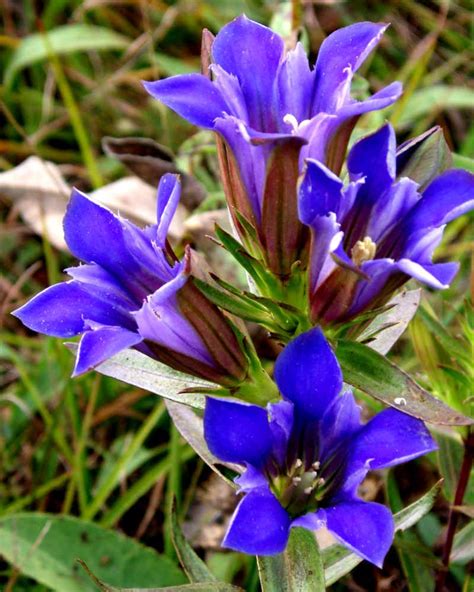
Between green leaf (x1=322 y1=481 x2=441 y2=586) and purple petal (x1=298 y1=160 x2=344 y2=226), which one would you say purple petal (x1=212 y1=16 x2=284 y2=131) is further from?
green leaf (x1=322 y1=481 x2=441 y2=586)

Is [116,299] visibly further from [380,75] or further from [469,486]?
[380,75]

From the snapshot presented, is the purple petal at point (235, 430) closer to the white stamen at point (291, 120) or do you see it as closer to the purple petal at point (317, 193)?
the purple petal at point (317, 193)

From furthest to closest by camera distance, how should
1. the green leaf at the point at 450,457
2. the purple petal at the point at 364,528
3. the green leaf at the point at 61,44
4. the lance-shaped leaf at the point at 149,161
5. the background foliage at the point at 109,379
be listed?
the green leaf at the point at 61,44 < the lance-shaped leaf at the point at 149,161 < the background foliage at the point at 109,379 < the green leaf at the point at 450,457 < the purple petal at the point at 364,528

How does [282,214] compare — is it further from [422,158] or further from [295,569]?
[295,569]

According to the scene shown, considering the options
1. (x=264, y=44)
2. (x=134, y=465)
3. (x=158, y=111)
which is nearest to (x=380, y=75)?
(x=158, y=111)

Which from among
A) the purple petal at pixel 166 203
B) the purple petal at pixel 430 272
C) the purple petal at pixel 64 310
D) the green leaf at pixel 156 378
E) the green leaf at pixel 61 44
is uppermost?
the purple petal at pixel 166 203

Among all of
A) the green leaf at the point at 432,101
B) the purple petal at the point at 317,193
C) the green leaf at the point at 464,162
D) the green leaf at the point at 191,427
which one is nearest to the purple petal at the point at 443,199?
the purple petal at the point at 317,193
